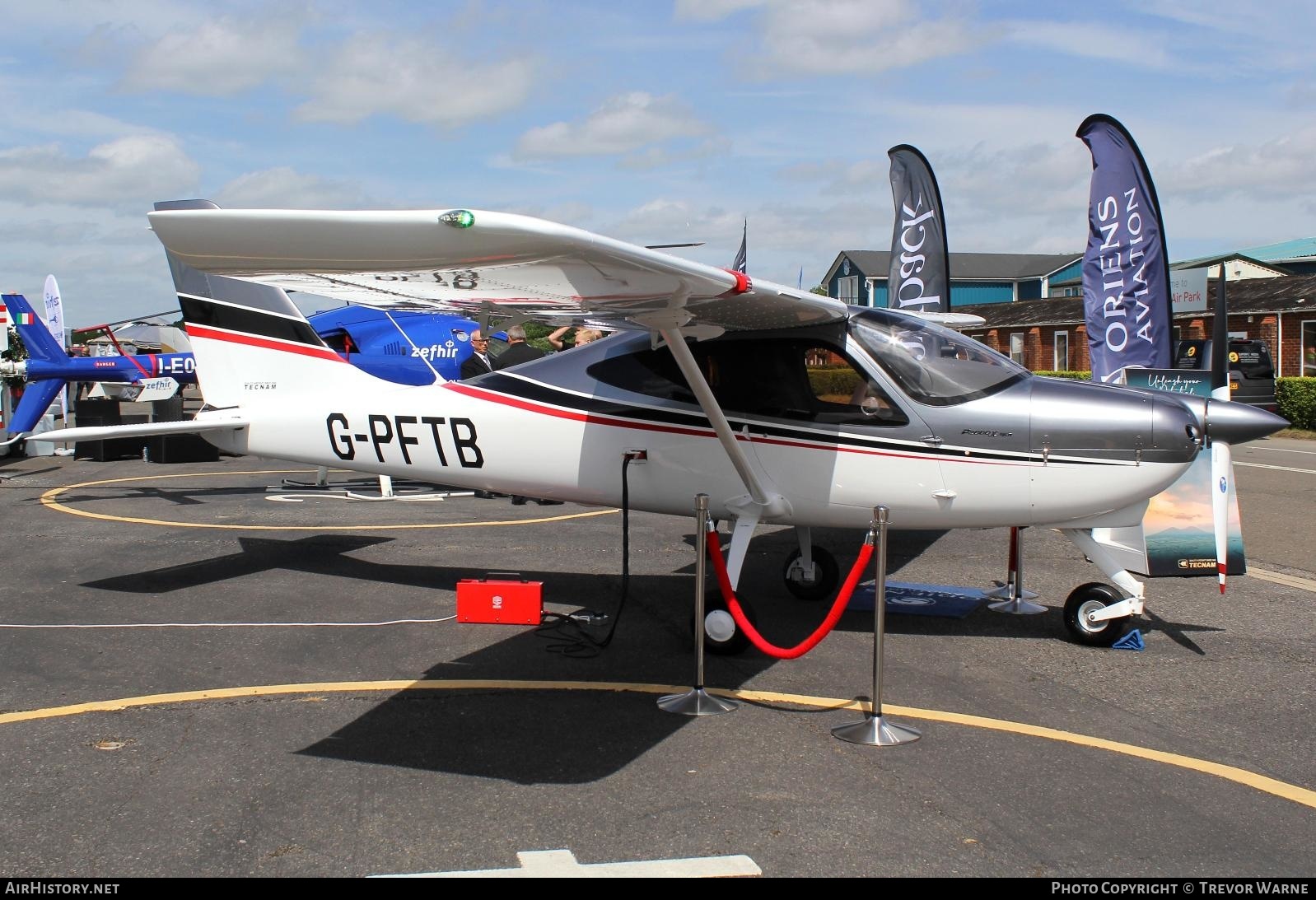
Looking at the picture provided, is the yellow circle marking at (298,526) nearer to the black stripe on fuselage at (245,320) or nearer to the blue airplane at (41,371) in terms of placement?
the black stripe on fuselage at (245,320)

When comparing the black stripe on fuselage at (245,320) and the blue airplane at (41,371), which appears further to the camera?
the blue airplane at (41,371)

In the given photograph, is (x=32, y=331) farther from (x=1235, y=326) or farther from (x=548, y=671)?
(x=1235, y=326)

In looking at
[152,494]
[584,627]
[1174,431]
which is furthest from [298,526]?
[1174,431]

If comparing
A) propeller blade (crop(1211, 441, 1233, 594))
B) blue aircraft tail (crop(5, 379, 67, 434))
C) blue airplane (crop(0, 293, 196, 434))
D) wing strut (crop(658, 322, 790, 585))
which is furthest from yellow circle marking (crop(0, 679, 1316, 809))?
blue aircraft tail (crop(5, 379, 67, 434))

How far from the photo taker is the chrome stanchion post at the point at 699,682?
213 inches

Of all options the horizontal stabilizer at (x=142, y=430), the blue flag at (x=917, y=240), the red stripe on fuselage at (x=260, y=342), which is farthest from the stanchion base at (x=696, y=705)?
the blue flag at (x=917, y=240)

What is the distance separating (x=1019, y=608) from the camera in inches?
300

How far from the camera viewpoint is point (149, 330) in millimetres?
47219

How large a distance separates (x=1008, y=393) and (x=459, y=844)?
4.32 metres

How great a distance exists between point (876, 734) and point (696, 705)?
0.97 m

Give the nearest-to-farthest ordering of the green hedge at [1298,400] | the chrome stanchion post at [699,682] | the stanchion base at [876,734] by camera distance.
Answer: the stanchion base at [876,734]
the chrome stanchion post at [699,682]
the green hedge at [1298,400]

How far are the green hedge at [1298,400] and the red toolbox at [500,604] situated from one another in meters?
22.5

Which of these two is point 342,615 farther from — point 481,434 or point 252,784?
point 252,784

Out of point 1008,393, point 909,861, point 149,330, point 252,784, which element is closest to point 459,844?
point 252,784
